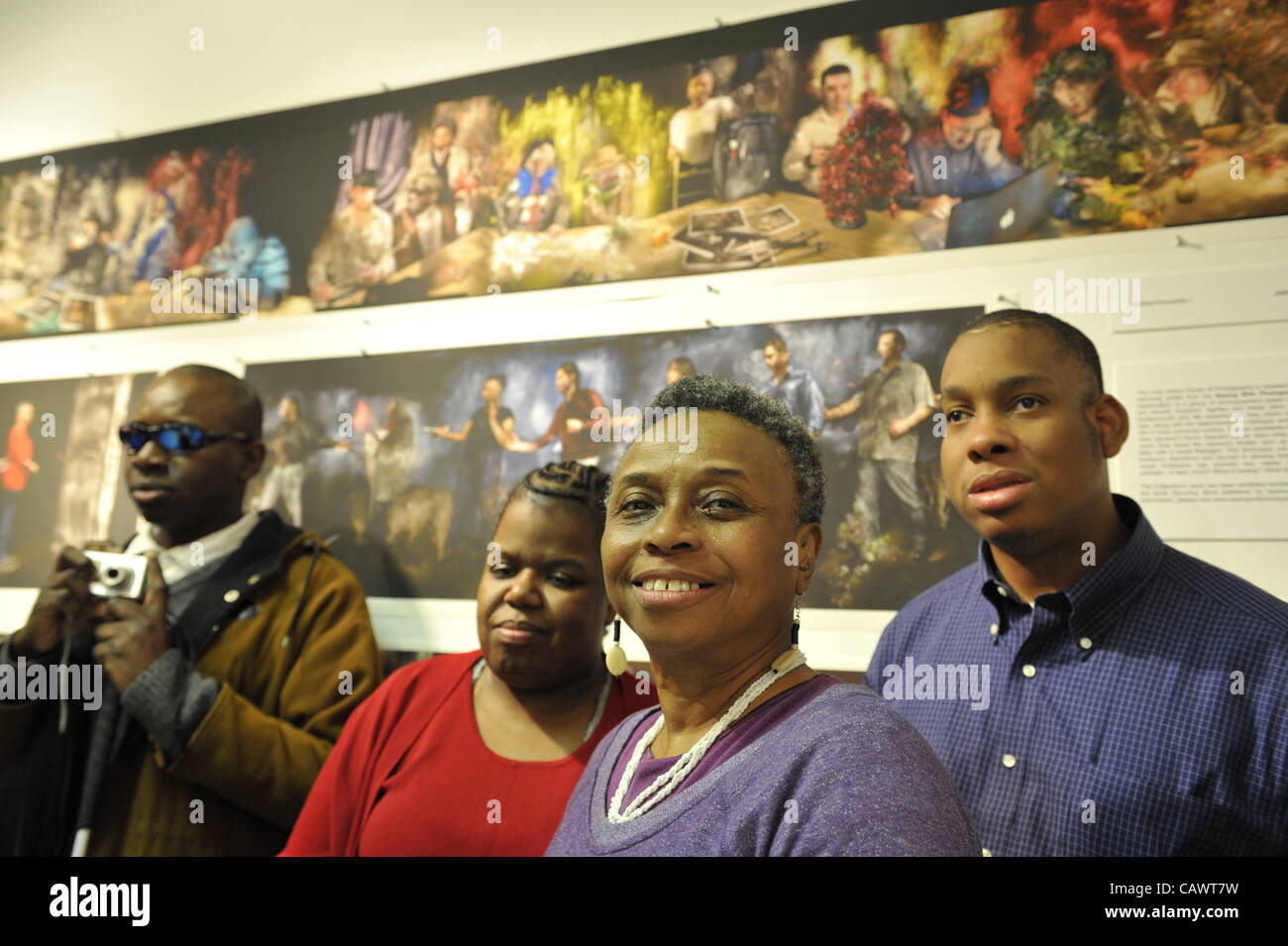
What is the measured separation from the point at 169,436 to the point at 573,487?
1462 millimetres

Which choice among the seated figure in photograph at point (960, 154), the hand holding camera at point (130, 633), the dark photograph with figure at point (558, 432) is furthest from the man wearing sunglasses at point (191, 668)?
the seated figure in photograph at point (960, 154)

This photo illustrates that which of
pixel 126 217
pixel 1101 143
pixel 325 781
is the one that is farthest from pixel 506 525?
pixel 126 217

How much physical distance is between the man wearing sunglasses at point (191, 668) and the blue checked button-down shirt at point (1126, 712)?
1.65 metres

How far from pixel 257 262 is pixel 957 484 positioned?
2675mm

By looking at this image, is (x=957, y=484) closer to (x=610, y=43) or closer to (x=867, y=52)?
(x=867, y=52)

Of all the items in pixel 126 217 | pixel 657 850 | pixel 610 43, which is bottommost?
pixel 657 850

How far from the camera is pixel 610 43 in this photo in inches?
127

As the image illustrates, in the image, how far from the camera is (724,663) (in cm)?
154

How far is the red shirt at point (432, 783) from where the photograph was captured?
206cm

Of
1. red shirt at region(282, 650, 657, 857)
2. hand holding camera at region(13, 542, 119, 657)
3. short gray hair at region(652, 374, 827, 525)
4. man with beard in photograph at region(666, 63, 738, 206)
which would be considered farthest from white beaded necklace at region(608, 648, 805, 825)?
hand holding camera at region(13, 542, 119, 657)

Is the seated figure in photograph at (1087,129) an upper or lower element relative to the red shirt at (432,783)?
upper

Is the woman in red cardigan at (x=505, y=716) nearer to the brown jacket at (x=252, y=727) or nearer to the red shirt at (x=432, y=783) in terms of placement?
the red shirt at (x=432, y=783)

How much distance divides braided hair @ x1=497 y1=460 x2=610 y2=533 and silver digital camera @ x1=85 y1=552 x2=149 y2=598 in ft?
4.00

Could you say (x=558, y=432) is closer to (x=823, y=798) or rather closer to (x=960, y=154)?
(x=960, y=154)
